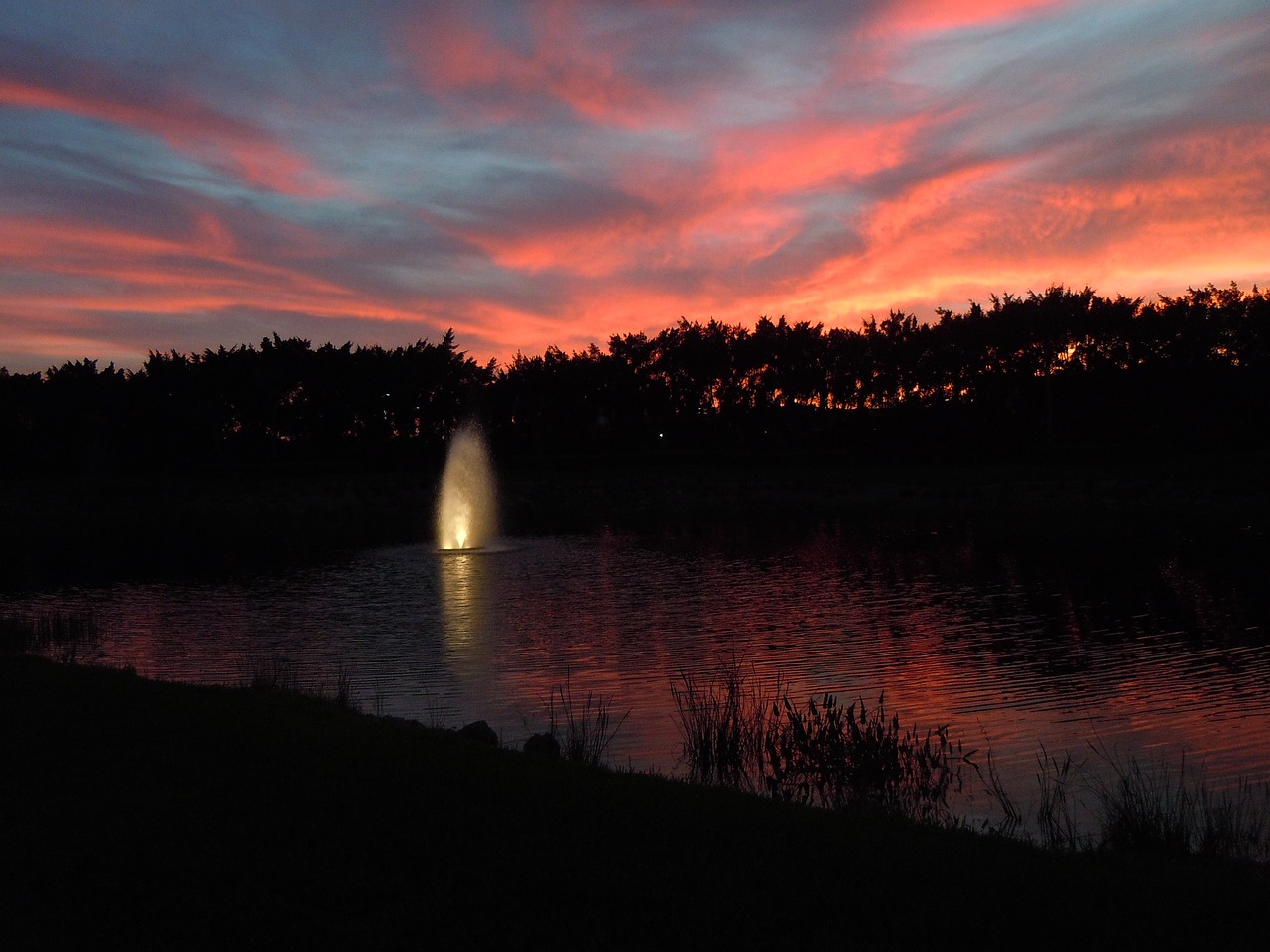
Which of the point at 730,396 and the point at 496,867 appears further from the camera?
the point at 730,396

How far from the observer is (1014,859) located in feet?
28.1

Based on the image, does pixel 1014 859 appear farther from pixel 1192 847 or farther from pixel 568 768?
pixel 568 768

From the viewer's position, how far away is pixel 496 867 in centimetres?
809

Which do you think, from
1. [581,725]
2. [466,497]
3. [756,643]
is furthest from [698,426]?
[581,725]

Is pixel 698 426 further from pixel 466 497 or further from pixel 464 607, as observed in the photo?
pixel 464 607

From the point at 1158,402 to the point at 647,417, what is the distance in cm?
4758

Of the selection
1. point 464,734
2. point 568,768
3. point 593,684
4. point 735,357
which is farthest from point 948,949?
point 735,357

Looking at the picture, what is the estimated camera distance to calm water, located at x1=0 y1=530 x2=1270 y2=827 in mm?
16859

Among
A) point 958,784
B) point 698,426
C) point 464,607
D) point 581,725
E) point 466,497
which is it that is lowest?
point 958,784

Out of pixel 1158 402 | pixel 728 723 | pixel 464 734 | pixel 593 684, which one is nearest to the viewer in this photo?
pixel 464 734

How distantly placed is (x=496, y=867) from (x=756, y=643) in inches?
645

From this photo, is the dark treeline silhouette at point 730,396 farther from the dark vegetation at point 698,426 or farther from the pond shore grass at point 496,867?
the pond shore grass at point 496,867

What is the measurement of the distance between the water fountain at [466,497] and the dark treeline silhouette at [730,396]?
7.98 ft

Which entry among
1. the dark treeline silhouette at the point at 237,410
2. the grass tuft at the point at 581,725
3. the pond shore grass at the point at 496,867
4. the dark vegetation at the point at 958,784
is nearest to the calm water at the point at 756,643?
the grass tuft at the point at 581,725
